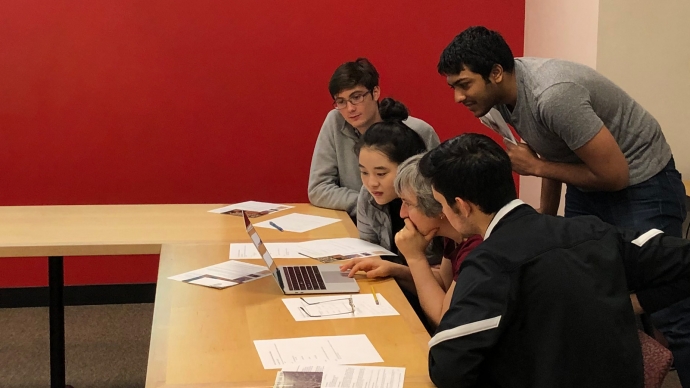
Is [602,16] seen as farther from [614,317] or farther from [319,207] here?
[614,317]

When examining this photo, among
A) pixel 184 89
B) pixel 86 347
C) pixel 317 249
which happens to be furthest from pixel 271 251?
pixel 184 89

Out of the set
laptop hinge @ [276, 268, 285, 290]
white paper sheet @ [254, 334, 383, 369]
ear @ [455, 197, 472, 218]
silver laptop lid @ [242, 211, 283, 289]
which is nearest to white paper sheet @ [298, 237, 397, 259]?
laptop hinge @ [276, 268, 285, 290]

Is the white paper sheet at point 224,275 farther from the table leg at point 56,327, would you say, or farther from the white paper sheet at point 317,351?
the table leg at point 56,327

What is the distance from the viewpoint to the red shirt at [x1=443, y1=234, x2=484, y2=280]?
1905 millimetres

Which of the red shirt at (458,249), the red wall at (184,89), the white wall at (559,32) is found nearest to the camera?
the red shirt at (458,249)

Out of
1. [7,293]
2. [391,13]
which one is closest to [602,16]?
[391,13]

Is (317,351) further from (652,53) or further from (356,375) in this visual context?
(652,53)

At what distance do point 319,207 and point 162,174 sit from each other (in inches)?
43.6

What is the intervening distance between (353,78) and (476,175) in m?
1.56

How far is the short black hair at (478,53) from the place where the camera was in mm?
2115

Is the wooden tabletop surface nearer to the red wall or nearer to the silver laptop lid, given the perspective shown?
the silver laptop lid

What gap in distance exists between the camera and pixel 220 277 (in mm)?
2133

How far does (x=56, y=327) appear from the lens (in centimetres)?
276

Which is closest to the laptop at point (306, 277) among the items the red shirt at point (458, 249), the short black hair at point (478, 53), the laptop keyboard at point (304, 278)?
the laptop keyboard at point (304, 278)
